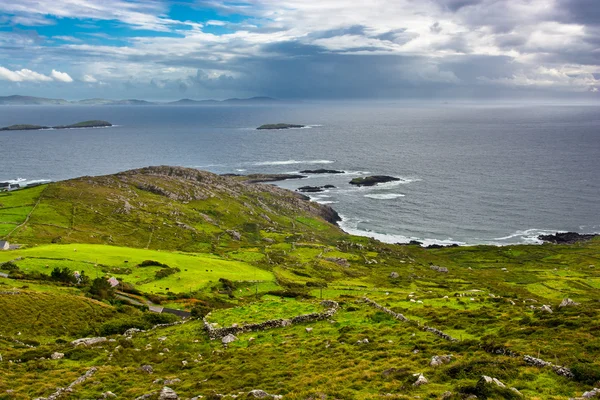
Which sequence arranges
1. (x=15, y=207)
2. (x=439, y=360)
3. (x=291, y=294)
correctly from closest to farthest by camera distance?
(x=439, y=360) < (x=291, y=294) < (x=15, y=207)

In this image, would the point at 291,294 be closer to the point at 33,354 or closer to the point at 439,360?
the point at 33,354

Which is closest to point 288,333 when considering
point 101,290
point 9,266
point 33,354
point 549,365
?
point 33,354

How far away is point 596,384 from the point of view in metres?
19.5

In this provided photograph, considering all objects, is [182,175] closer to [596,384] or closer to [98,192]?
[98,192]

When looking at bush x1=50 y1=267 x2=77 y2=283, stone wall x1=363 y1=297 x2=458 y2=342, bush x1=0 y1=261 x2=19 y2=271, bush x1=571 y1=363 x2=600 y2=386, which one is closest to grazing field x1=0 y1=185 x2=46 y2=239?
bush x1=0 y1=261 x2=19 y2=271

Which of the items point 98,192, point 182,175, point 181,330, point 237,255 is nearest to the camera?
point 181,330

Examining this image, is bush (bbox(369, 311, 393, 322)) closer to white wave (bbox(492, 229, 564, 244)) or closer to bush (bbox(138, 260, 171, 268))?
bush (bbox(138, 260, 171, 268))

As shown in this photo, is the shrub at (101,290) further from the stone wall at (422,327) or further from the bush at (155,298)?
the stone wall at (422,327)

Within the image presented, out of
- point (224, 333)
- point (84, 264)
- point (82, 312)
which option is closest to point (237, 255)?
point (84, 264)

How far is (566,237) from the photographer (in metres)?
147

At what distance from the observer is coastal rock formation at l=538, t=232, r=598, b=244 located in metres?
145

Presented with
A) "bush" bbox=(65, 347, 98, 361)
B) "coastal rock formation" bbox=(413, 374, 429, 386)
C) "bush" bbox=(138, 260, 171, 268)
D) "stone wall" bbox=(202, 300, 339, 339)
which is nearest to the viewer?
"coastal rock formation" bbox=(413, 374, 429, 386)

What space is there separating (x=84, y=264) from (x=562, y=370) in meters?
63.8

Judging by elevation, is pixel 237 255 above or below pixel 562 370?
below
